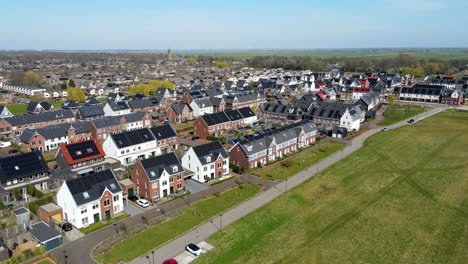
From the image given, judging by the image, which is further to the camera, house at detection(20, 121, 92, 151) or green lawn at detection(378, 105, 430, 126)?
green lawn at detection(378, 105, 430, 126)

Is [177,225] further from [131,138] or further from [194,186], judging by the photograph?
[131,138]

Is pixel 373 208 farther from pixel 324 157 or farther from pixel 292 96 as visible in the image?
pixel 292 96

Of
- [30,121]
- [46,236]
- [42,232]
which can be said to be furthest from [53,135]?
[46,236]

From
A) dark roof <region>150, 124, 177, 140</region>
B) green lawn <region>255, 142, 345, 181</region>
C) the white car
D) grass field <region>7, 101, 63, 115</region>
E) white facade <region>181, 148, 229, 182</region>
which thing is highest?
dark roof <region>150, 124, 177, 140</region>

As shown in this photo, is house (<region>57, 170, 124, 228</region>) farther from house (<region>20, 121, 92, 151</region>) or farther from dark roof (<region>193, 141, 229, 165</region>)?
house (<region>20, 121, 92, 151</region>)

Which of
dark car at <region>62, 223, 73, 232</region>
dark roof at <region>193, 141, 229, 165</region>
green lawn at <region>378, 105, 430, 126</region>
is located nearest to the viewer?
dark car at <region>62, 223, 73, 232</region>

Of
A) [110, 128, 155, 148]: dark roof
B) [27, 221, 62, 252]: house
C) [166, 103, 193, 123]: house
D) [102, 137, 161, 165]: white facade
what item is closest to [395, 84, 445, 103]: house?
[166, 103, 193, 123]: house

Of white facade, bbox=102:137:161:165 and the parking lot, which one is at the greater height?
white facade, bbox=102:137:161:165
